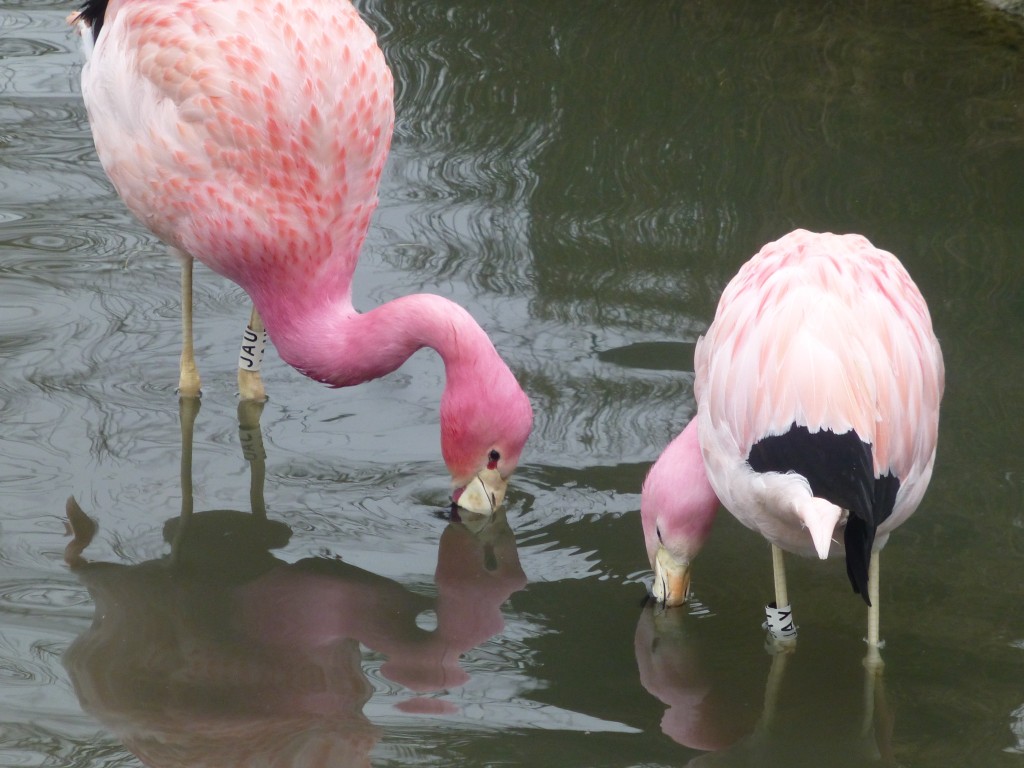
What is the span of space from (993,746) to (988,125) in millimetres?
4247

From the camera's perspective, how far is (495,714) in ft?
11.9

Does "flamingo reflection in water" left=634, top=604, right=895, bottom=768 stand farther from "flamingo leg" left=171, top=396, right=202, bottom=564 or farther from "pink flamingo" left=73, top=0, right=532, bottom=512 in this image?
"flamingo leg" left=171, top=396, right=202, bottom=564

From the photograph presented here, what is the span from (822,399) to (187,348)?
2634mm

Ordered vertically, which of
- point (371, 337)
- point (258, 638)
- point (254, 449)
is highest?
point (371, 337)

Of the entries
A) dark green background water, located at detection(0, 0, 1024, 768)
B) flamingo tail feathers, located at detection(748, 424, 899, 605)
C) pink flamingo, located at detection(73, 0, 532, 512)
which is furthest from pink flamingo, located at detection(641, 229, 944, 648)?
pink flamingo, located at detection(73, 0, 532, 512)

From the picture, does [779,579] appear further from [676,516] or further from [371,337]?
[371,337]

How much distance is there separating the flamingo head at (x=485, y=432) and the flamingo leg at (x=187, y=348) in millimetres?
1268

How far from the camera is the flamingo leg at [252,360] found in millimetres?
5156

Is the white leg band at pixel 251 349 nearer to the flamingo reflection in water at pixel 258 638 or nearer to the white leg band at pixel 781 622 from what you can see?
the flamingo reflection in water at pixel 258 638

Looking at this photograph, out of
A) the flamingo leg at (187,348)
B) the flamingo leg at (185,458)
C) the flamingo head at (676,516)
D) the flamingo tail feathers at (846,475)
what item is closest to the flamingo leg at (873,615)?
the flamingo tail feathers at (846,475)

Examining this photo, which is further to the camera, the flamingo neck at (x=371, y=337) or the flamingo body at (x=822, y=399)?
the flamingo neck at (x=371, y=337)

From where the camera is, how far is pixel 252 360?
5.17m

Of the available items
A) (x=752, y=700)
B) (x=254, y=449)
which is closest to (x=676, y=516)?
(x=752, y=700)

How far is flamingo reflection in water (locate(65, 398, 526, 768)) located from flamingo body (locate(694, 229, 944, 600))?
0.93 meters
